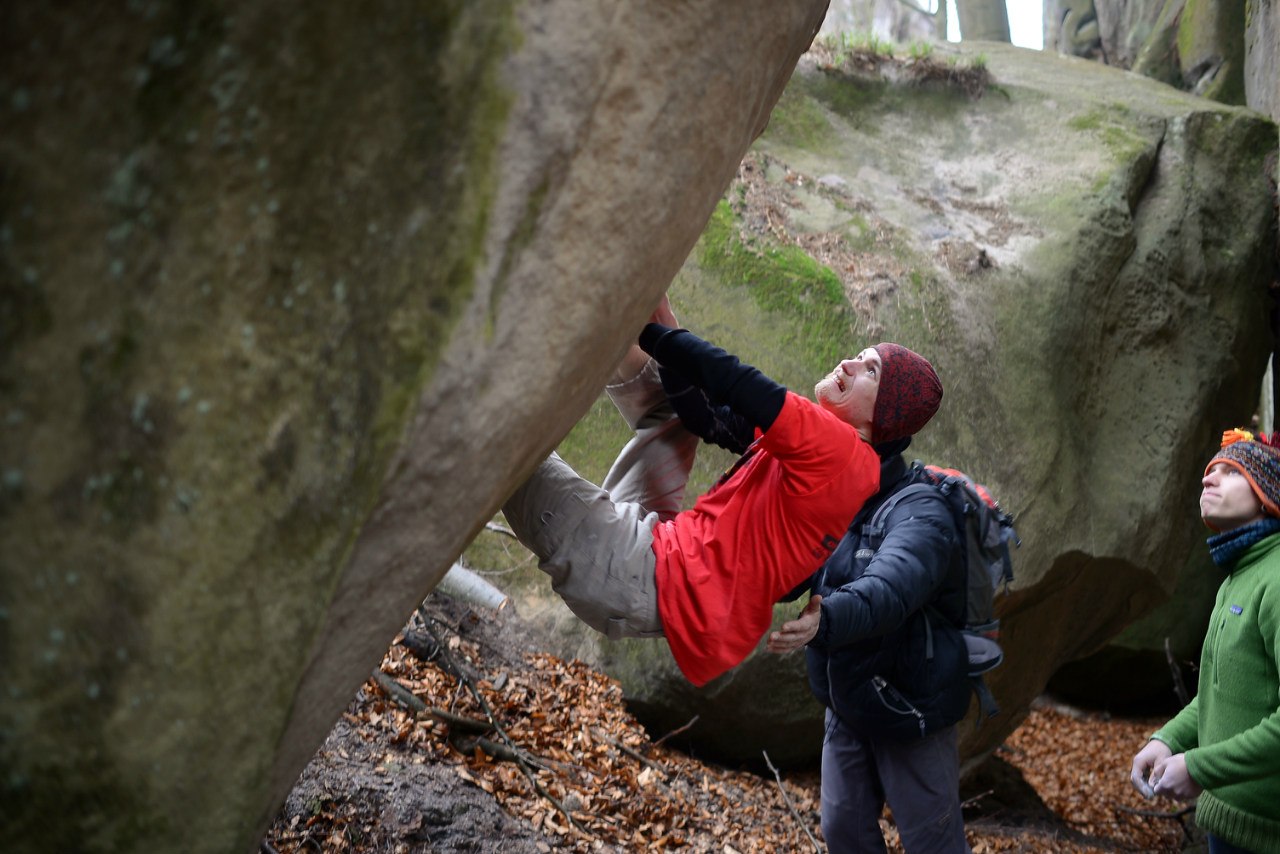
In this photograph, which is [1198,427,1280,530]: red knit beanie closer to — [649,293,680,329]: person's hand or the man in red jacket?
the man in red jacket

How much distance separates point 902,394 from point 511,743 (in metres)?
2.54

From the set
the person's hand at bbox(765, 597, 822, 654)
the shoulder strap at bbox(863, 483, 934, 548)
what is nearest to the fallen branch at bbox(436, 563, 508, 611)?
the shoulder strap at bbox(863, 483, 934, 548)

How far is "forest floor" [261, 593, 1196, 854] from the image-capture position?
3875 mm

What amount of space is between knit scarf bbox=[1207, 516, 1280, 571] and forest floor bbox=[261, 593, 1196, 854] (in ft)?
7.91

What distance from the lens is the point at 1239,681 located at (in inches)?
140

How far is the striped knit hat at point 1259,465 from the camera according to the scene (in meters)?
3.64

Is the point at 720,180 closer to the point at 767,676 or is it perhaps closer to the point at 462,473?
the point at 462,473

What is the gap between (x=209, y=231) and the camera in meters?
1.67

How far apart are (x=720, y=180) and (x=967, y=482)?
1.93 meters

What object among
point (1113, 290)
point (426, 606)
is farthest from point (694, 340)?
point (1113, 290)

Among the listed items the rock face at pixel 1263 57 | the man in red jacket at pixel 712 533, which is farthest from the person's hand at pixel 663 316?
the rock face at pixel 1263 57

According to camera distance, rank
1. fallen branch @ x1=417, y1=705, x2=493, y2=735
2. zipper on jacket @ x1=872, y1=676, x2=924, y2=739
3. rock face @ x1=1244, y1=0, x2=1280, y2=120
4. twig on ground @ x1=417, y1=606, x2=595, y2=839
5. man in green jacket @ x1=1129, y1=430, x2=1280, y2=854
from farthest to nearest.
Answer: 1. rock face @ x1=1244, y1=0, x2=1280, y2=120
2. fallen branch @ x1=417, y1=705, x2=493, y2=735
3. twig on ground @ x1=417, y1=606, x2=595, y2=839
4. zipper on jacket @ x1=872, y1=676, x2=924, y2=739
5. man in green jacket @ x1=1129, y1=430, x2=1280, y2=854

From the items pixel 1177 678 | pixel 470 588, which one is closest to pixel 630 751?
pixel 470 588

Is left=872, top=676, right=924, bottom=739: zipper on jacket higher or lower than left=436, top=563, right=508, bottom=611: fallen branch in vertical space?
higher
